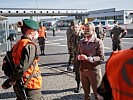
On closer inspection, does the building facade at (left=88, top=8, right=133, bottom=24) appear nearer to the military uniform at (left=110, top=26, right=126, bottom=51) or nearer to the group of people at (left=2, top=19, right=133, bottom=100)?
the military uniform at (left=110, top=26, right=126, bottom=51)

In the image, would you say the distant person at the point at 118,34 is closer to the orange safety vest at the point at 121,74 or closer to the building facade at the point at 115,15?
the orange safety vest at the point at 121,74

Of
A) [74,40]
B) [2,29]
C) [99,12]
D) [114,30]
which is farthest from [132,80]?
[99,12]

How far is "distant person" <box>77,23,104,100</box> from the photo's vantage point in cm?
561

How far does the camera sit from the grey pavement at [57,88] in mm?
7574

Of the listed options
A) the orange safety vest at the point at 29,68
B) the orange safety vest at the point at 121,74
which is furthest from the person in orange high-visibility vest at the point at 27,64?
the orange safety vest at the point at 121,74

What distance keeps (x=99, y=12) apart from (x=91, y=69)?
3820 inches

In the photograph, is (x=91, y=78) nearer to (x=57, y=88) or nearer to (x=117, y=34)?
(x=57, y=88)

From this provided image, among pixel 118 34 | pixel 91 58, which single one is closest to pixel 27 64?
pixel 91 58

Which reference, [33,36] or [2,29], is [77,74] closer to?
[33,36]

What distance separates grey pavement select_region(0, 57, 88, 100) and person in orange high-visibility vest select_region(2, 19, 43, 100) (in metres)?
3.16

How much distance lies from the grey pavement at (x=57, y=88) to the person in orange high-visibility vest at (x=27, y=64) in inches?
125

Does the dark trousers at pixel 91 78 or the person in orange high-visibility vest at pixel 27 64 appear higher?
the person in orange high-visibility vest at pixel 27 64

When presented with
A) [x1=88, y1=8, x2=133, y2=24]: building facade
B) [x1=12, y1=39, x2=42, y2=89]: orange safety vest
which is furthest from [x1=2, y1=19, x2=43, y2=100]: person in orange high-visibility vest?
[x1=88, y1=8, x2=133, y2=24]: building facade

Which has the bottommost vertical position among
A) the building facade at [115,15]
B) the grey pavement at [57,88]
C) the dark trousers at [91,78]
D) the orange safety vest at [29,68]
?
the grey pavement at [57,88]
